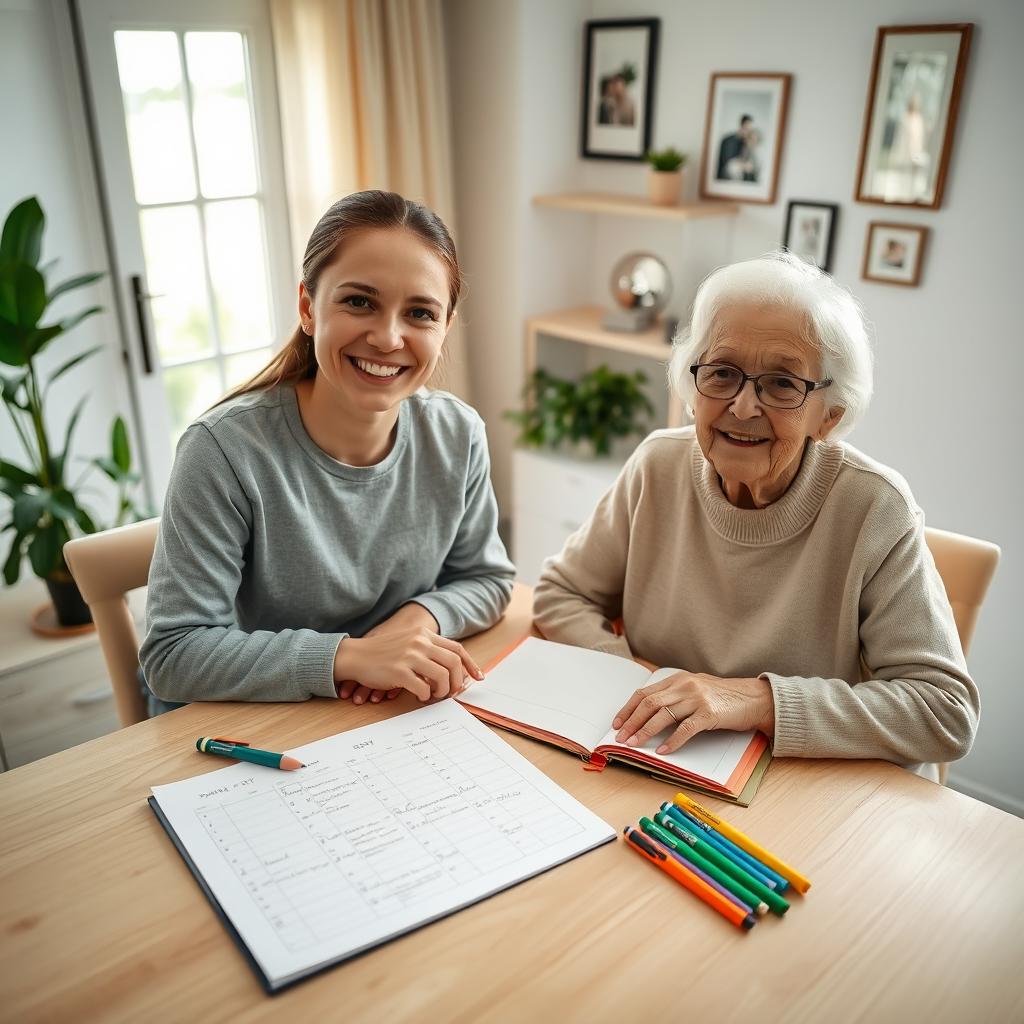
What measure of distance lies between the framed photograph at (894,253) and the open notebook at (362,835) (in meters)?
1.81

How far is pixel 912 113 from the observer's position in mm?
2213

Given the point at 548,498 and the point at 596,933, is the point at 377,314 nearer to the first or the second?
the point at 596,933

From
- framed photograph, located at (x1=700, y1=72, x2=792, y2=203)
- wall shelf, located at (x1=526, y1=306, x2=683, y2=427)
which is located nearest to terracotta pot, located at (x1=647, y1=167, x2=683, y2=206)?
framed photograph, located at (x1=700, y1=72, x2=792, y2=203)

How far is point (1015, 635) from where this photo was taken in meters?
2.32

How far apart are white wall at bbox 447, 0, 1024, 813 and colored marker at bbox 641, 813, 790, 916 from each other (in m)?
1.71

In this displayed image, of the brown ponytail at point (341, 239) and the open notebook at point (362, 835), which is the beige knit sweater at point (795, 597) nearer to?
the open notebook at point (362, 835)

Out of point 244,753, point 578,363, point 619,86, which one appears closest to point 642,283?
point 578,363

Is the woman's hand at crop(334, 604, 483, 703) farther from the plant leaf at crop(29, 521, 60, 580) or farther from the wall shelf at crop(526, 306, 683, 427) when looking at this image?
the wall shelf at crop(526, 306, 683, 427)

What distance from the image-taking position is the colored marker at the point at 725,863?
873 millimetres

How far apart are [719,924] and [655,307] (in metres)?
2.27

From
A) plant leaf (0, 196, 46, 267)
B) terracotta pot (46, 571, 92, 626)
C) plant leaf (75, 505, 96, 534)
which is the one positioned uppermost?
plant leaf (0, 196, 46, 267)

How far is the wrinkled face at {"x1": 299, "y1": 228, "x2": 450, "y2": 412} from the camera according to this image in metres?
1.27

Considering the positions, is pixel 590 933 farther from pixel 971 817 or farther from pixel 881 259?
pixel 881 259

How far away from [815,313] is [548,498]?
75.7 inches
